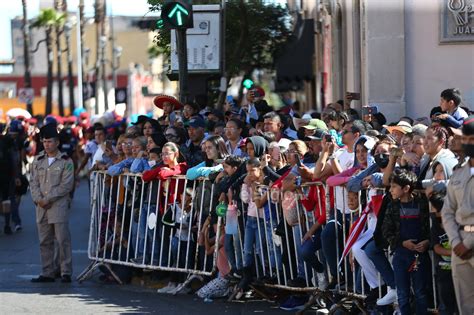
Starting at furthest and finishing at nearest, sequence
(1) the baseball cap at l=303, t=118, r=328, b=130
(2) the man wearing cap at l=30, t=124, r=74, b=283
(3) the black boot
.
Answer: (2) the man wearing cap at l=30, t=124, r=74, b=283 → (1) the baseball cap at l=303, t=118, r=328, b=130 → (3) the black boot

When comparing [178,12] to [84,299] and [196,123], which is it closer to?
[196,123]

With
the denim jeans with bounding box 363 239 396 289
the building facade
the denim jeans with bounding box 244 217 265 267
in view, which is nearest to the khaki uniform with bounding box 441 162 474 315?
the denim jeans with bounding box 363 239 396 289

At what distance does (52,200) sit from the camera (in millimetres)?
14133

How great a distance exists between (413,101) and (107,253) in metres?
5.30

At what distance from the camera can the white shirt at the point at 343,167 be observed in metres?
10.9

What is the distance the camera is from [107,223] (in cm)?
1441

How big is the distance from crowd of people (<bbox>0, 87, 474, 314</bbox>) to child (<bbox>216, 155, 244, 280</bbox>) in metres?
0.01

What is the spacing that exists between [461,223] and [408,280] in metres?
1.18

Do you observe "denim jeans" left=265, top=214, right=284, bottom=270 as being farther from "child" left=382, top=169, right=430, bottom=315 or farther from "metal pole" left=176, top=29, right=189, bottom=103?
"metal pole" left=176, top=29, right=189, bottom=103

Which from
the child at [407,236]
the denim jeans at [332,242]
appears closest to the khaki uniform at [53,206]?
the denim jeans at [332,242]

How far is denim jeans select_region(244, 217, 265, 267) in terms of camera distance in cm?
1228

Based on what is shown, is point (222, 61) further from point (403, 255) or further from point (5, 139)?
point (403, 255)

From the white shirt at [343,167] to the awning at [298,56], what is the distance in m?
17.8

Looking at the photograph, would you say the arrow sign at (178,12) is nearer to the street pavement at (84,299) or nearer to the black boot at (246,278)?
the street pavement at (84,299)
